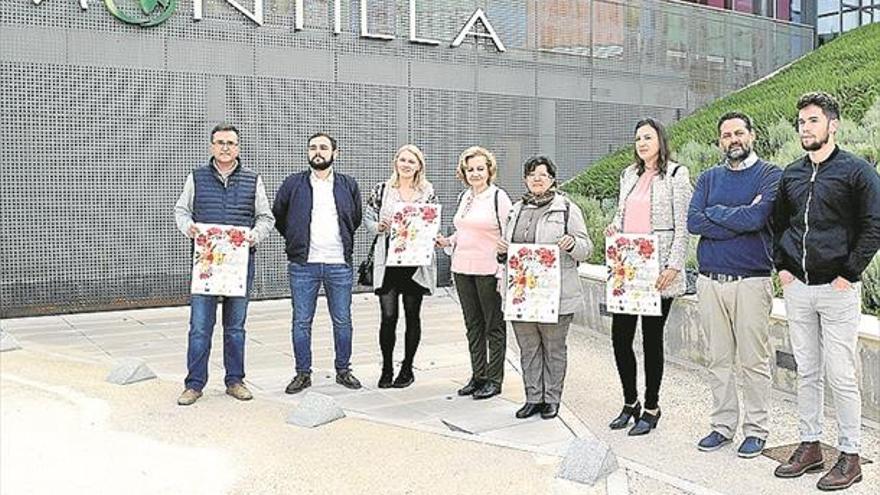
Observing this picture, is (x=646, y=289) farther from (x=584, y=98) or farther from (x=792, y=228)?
(x=584, y=98)

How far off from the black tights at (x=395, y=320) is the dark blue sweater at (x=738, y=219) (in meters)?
2.39

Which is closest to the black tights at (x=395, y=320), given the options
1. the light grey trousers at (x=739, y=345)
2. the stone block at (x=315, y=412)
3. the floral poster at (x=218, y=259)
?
the stone block at (x=315, y=412)

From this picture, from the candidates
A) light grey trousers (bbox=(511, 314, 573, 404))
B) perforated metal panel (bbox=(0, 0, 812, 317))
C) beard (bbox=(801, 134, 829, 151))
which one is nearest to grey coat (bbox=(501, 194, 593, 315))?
light grey trousers (bbox=(511, 314, 573, 404))

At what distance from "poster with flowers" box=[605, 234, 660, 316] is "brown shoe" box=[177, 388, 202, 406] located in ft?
10.0

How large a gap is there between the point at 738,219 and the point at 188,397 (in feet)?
13.1

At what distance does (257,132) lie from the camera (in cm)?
1220

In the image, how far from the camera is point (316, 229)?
22.3 feet

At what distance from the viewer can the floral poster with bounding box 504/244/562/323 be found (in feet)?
19.5

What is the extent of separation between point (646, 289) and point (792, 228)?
40.9 inches

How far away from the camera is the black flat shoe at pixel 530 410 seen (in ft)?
20.3

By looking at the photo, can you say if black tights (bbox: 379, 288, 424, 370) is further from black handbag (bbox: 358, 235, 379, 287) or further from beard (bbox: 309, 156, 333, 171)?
beard (bbox: 309, 156, 333, 171)

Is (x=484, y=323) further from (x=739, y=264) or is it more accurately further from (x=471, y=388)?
(x=739, y=264)

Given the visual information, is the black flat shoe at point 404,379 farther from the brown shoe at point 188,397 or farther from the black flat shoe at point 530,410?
the brown shoe at point 188,397

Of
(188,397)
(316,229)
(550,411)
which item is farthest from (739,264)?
(188,397)
